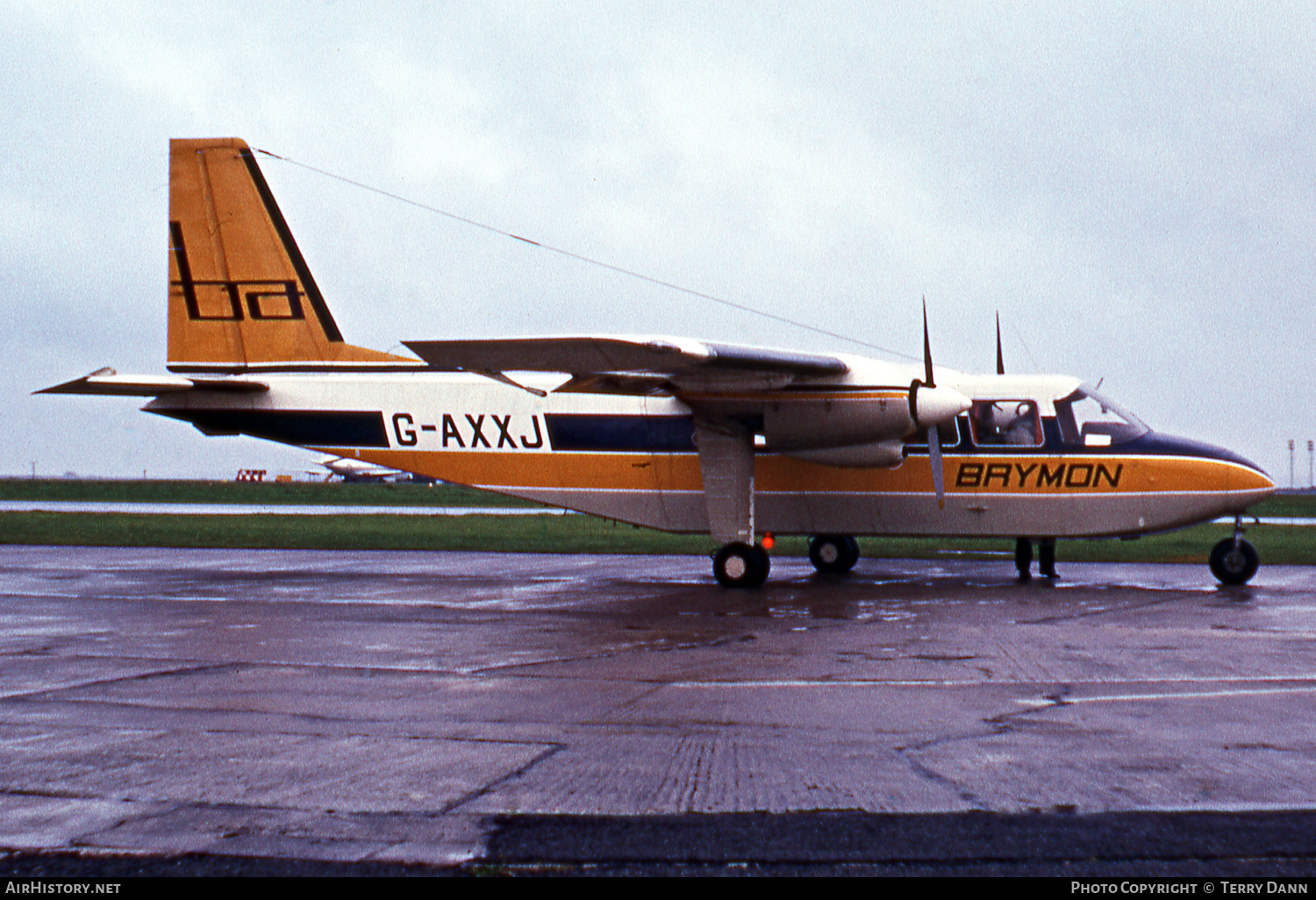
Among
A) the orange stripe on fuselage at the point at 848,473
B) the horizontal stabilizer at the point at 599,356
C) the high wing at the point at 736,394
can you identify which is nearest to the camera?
the horizontal stabilizer at the point at 599,356

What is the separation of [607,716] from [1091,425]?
1215 centimetres

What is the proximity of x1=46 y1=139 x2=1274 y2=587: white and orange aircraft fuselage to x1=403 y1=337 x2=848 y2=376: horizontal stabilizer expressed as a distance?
43mm

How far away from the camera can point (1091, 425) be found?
16.3 m

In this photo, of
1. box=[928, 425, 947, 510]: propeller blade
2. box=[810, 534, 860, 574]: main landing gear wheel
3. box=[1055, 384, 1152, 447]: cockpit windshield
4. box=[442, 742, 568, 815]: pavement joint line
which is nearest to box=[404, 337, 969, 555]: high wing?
box=[928, 425, 947, 510]: propeller blade

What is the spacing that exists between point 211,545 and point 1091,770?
74.8ft

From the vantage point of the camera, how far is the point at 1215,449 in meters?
16.2

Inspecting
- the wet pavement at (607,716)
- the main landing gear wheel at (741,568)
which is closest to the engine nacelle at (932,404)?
the wet pavement at (607,716)

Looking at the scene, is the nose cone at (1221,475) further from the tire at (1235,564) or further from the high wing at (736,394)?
the high wing at (736,394)

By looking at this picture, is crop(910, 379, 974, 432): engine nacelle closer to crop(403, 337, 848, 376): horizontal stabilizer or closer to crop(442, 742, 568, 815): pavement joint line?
crop(403, 337, 848, 376): horizontal stabilizer

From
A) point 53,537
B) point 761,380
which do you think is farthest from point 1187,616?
point 53,537

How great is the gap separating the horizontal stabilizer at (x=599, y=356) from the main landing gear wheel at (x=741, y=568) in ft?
9.58

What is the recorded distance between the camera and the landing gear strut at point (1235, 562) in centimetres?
1571

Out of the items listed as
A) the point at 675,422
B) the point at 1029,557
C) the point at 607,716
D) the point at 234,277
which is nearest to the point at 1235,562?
the point at 1029,557
